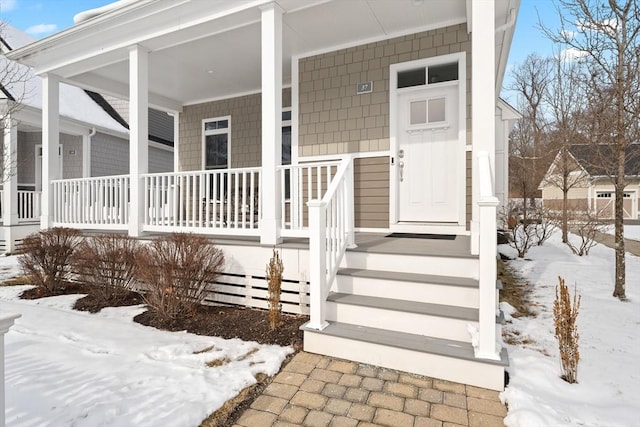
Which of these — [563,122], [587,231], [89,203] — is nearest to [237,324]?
[89,203]

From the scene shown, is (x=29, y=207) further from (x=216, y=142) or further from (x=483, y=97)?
(x=483, y=97)

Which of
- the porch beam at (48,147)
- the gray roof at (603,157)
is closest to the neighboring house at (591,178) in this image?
the gray roof at (603,157)

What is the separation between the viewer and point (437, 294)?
9.53ft

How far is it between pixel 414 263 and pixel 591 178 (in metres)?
6.50

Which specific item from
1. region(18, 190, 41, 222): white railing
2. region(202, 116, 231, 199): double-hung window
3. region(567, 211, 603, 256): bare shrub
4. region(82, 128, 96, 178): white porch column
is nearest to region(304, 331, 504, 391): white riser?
region(202, 116, 231, 199): double-hung window

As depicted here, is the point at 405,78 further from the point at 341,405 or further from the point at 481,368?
the point at 341,405

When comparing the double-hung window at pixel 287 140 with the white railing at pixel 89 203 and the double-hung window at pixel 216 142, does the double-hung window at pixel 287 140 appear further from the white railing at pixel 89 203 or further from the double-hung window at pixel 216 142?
the white railing at pixel 89 203

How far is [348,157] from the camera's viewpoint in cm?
400

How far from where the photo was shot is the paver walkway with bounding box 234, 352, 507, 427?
6.48 feet

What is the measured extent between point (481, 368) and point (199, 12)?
4787 millimetres

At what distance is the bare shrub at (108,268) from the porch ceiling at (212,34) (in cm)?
289

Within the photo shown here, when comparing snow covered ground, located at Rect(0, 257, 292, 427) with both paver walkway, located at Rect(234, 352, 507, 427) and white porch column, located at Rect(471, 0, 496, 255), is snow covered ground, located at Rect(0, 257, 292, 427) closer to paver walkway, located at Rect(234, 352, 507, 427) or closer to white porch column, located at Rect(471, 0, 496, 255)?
paver walkway, located at Rect(234, 352, 507, 427)

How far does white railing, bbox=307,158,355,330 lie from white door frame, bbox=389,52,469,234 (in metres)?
1.44

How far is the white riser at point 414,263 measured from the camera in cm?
304
